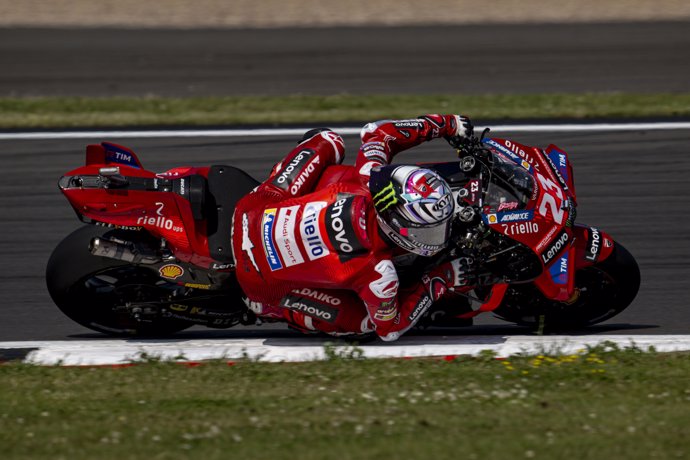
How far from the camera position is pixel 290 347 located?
7.20 metres

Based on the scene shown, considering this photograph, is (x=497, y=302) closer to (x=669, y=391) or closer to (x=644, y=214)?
(x=669, y=391)

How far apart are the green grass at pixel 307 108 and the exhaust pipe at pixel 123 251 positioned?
19.4ft

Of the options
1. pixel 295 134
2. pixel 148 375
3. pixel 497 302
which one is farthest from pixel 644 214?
pixel 148 375

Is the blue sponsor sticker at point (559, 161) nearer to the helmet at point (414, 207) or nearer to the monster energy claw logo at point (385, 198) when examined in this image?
the helmet at point (414, 207)

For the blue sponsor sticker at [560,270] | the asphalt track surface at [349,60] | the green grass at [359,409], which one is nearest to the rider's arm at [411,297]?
the green grass at [359,409]

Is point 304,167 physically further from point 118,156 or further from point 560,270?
point 560,270

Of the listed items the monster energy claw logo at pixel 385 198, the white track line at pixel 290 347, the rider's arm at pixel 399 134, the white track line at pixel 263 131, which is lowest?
the white track line at pixel 290 347

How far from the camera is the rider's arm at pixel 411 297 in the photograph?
654cm

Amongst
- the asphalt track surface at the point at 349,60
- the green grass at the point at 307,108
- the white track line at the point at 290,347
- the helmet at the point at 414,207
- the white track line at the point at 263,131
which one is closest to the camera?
the helmet at the point at 414,207

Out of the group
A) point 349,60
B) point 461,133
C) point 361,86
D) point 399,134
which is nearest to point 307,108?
point 361,86

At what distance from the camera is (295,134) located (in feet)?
39.5

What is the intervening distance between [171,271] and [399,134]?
5.56 ft

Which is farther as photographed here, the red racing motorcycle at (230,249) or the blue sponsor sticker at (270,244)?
the blue sponsor sticker at (270,244)

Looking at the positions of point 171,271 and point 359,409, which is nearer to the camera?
point 359,409
